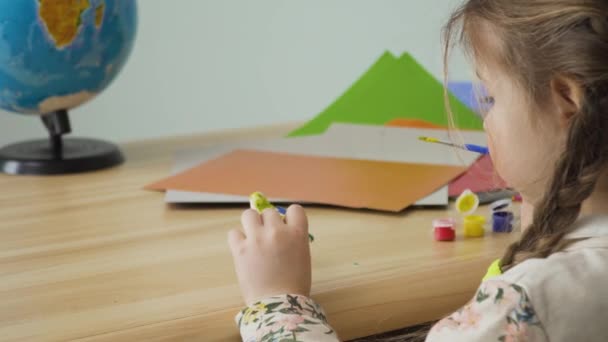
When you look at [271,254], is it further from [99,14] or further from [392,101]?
[392,101]

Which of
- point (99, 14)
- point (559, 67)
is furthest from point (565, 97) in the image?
point (99, 14)

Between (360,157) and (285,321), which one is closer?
(285,321)

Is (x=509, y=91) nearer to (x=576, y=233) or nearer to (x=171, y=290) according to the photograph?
(x=576, y=233)

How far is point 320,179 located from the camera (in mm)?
1065

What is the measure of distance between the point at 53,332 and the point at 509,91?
36 cm

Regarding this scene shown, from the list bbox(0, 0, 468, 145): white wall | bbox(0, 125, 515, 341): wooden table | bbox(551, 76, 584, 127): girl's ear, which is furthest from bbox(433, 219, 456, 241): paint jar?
bbox(0, 0, 468, 145): white wall

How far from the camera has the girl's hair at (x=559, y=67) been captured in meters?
0.62

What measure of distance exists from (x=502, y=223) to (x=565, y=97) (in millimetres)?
292

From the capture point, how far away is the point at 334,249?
872 mm

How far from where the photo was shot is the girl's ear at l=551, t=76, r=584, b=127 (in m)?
0.64

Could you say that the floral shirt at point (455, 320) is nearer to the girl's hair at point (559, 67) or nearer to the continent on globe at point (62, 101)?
the girl's hair at point (559, 67)

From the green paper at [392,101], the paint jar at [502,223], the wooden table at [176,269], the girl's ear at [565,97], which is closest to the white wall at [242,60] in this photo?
the green paper at [392,101]

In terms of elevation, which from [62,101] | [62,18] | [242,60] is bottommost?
[242,60]

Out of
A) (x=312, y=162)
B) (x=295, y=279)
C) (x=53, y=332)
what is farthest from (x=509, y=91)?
(x=312, y=162)
